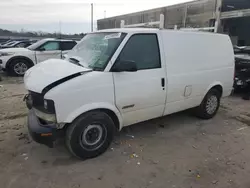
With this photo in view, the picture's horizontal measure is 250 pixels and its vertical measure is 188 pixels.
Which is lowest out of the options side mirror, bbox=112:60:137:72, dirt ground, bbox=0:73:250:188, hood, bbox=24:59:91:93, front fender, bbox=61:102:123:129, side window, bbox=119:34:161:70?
dirt ground, bbox=0:73:250:188

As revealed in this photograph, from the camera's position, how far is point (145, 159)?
3.51m

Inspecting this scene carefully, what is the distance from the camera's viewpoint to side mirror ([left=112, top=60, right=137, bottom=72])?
3287mm

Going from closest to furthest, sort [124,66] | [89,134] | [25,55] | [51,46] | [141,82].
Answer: [124,66] → [89,134] → [141,82] → [25,55] → [51,46]

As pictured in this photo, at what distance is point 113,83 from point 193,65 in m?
1.88

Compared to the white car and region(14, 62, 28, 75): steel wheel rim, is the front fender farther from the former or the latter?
region(14, 62, 28, 75): steel wheel rim

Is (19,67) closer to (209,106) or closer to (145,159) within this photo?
(209,106)

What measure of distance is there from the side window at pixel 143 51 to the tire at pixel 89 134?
38.8 inches

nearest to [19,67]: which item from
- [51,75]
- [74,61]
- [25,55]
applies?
[25,55]

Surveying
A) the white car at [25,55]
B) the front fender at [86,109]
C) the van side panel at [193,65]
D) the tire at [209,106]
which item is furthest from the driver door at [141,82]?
the white car at [25,55]

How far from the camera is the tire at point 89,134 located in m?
3.20

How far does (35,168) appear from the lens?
3217 millimetres

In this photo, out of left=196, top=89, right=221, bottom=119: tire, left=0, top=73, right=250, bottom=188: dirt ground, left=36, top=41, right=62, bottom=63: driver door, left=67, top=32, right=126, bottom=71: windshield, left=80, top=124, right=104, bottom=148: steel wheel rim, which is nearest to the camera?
left=0, top=73, right=250, bottom=188: dirt ground

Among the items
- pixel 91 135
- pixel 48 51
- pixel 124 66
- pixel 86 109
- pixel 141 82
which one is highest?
pixel 48 51

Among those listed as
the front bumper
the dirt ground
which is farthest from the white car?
the front bumper
